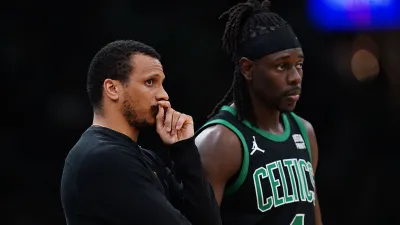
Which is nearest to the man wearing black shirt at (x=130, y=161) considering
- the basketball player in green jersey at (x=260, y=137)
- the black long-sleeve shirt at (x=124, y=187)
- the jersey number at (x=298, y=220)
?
the black long-sleeve shirt at (x=124, y=187)

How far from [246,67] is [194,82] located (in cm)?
363

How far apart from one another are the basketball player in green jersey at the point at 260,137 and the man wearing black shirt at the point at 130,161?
2.15 feet

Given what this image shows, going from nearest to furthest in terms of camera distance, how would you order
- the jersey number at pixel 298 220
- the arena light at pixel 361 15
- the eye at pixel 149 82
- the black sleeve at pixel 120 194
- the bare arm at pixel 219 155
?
the black sleeve at pixel 120 194
the eye at pixel 149 82
the bare arm at pixel 219 155
the jersey number at pixel 298 220
the arena light at pixel 361 15

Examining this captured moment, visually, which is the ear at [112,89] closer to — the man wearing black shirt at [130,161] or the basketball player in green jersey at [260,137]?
the man wearing black shirt at [130,161]

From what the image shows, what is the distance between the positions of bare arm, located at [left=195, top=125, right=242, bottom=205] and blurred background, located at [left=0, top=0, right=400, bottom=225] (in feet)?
11.2

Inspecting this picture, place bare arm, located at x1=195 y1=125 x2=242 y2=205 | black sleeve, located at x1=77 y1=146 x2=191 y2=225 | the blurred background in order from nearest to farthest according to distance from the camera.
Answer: black sleeve, located at x1=77 y1=146 x2=191 y2=225 → bare arm, located at x1=195 y1=125 x2=242 y2=205 → the blurred background

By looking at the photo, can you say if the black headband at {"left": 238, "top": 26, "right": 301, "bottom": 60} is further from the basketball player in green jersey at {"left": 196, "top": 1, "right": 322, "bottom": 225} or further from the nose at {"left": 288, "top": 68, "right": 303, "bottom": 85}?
the nose at {"left": 288, "top": 68, "right": 303, "bottom": 85}

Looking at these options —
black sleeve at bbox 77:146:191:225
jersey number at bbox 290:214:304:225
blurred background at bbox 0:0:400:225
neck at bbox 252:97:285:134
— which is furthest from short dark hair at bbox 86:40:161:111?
blurred background at bbox 0:0:400:225

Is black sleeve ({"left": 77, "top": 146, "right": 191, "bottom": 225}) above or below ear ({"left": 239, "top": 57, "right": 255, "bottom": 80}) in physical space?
below

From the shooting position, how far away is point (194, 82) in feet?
24.0

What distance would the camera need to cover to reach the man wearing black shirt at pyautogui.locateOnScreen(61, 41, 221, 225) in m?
2.48

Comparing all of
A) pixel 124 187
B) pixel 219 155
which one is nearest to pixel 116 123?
pixel 124 187

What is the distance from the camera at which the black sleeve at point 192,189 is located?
104 inches

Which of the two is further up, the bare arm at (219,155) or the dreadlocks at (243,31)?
the dreadlocks at (243,31)
